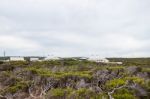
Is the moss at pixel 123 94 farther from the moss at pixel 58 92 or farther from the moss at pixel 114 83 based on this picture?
the moss at pixel 58 92

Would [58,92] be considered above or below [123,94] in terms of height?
above

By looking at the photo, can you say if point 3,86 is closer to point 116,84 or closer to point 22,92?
point 22,92

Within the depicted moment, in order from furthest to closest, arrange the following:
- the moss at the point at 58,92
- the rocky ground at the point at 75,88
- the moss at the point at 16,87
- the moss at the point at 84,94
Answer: the moss at the point at 16,87, the moss at the point at 58,92, the rocky ground at the point at 75,88, the moss at the point at 84,94

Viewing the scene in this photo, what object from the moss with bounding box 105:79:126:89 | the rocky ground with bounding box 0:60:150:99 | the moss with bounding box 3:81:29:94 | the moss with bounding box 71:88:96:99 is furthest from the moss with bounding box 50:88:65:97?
the moss with bounding box 105:79:126:89

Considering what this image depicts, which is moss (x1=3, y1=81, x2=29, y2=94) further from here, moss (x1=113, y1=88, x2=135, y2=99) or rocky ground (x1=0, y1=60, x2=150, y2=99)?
moss (x1=113, y1=88, x2=135, y2=99)

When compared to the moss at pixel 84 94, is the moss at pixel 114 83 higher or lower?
higher

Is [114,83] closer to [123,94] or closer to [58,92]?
[123,94]

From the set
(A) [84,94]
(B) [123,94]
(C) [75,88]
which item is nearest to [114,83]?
(B) [123,94]

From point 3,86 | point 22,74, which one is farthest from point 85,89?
point 22,74

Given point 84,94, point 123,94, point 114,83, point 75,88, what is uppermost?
point 114,83

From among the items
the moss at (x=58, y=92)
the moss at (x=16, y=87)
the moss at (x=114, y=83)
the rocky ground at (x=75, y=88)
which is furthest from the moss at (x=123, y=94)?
the moss at (x=16, y=87)

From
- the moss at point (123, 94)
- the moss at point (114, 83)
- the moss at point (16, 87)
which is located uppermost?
the moss at point (114, 83)

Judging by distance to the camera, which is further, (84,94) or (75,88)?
(75,88)
